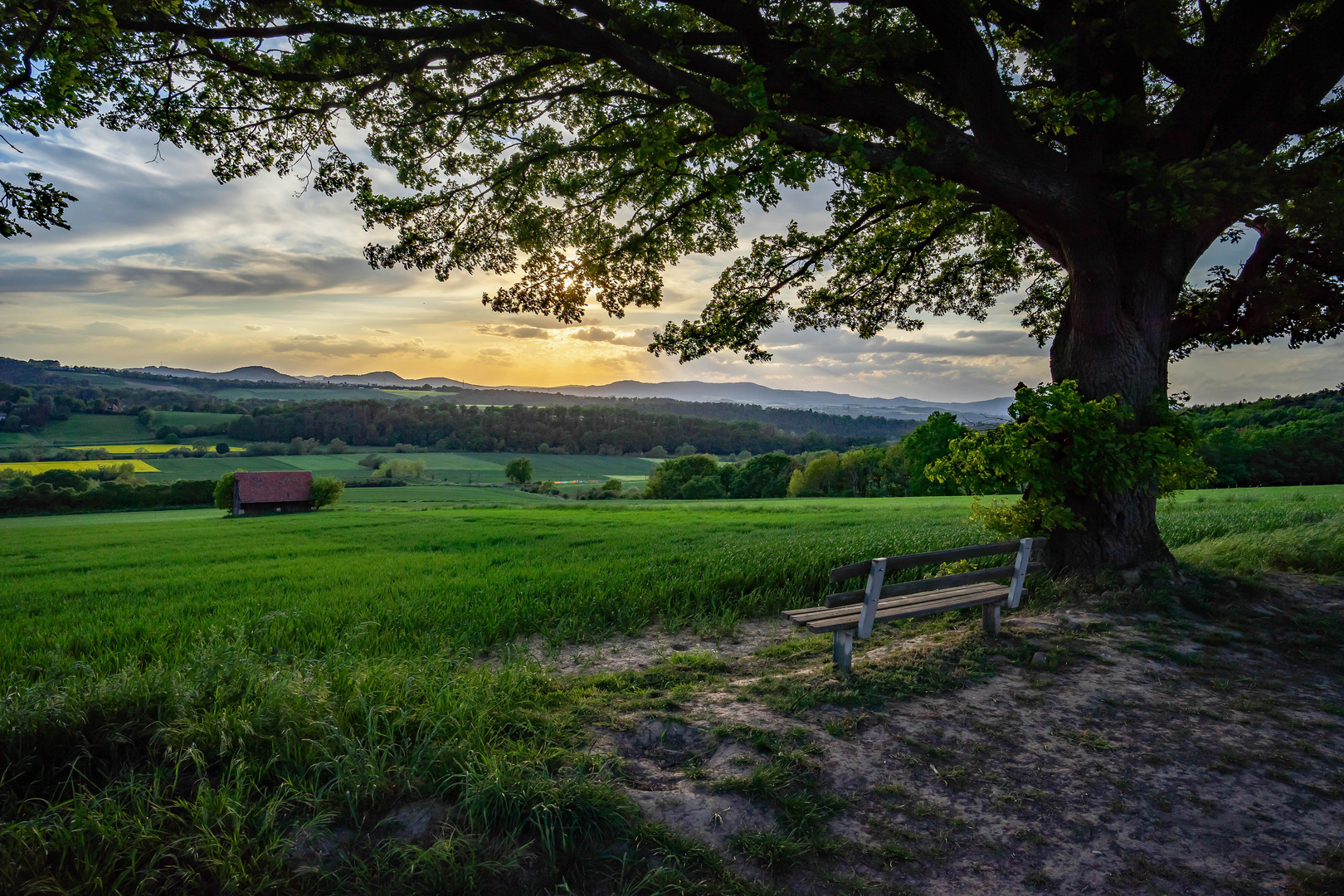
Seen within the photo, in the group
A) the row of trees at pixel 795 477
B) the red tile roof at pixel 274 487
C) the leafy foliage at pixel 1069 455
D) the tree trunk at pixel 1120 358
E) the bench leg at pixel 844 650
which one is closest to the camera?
the bench leg at pixel 844 650

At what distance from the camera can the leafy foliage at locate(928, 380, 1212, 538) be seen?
6805 millimetres

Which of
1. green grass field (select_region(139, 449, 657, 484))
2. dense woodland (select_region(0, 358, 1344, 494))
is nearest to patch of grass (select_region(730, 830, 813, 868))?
dense woodland (select_region(0, 358, 1344, 494))

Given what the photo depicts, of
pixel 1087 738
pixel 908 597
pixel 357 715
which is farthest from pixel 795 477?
pixel 357 715

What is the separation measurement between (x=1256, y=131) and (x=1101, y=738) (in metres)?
7.61

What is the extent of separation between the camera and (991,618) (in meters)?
6.36

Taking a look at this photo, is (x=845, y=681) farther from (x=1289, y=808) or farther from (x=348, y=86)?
(x=348, y=86)

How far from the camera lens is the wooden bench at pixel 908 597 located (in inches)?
213

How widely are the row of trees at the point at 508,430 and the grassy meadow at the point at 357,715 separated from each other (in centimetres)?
9267

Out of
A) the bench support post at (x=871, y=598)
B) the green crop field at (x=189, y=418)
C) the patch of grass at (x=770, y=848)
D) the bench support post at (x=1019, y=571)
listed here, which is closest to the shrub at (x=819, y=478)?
the bench support post at (x=1019, y=571)

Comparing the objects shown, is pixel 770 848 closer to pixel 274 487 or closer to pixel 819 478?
pixel 274 487

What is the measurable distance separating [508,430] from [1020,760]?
105 meters

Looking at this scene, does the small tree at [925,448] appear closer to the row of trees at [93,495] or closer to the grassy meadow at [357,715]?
the grassy meadow at [357,715]

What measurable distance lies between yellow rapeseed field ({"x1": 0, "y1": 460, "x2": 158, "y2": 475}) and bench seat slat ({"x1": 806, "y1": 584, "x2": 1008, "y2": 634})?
73234 mm

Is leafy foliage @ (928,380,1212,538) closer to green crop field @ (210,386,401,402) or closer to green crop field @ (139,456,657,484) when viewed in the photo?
green crop field @ (139,456,657,484)
